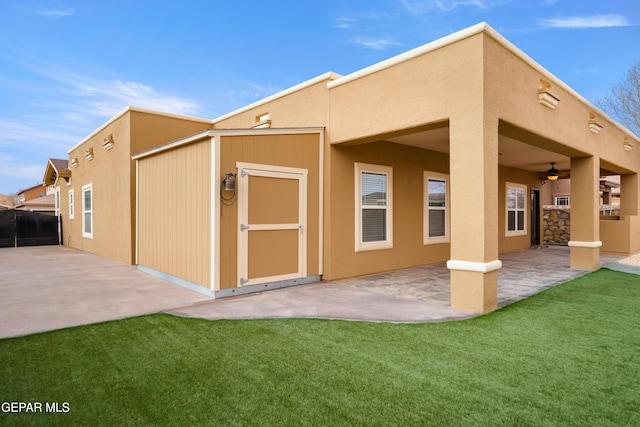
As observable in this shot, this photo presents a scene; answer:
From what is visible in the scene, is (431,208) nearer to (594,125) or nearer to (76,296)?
(594,125)

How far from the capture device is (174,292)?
17.6ft

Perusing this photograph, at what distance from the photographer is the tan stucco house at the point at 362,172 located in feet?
14.1

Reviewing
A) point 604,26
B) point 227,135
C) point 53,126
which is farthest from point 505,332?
point 53,126

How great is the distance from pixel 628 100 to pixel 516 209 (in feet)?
31.6

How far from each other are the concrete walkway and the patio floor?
0.01m

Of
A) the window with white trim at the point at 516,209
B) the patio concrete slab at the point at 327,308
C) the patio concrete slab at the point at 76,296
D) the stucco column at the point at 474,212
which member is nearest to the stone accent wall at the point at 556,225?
the window with white trim at the point at 516,209

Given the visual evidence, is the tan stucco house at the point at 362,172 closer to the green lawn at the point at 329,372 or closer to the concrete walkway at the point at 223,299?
the concrete walkway at the point at 223,299

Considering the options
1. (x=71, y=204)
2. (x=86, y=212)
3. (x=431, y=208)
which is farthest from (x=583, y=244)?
(x=71, y=204)

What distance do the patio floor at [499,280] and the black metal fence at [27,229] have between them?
14049 millimetres

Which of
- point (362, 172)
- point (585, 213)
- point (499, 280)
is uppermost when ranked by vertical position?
point (362, 172)

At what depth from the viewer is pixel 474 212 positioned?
13.7 ft

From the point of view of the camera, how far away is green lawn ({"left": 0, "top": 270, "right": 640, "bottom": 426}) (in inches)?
81.4

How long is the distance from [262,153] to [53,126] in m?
25.4

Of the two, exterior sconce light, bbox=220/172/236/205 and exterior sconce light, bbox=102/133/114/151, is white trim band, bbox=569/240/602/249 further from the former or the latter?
exterior sconce light, bbox=102/133/114/151
